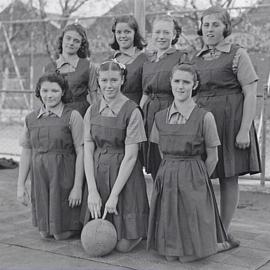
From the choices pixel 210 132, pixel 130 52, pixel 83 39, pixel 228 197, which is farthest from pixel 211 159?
pixel 83 39

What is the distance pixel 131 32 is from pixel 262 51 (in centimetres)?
518

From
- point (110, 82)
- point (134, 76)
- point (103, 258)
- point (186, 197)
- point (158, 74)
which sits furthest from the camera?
point (134, 76)

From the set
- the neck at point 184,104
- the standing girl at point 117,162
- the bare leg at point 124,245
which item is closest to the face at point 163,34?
the standing girl at point 117,162

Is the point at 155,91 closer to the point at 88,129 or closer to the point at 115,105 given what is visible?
the point at 115,105

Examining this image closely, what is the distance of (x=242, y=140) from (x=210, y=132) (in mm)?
393

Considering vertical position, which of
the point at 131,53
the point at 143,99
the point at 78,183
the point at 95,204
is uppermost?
the point at 131,53

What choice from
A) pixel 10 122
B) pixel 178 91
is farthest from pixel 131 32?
pixel 10 122

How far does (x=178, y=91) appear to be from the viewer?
13.7ft

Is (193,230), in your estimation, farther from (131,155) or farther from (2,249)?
(2,249)

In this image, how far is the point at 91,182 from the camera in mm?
4480

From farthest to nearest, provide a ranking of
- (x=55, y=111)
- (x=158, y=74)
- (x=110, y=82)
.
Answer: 1. (x=55, y=111)
2. (x=158, y=74)
3. (x=110, y=82)

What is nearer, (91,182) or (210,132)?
(210,132)

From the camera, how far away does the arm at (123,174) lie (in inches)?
171

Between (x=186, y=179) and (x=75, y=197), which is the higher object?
(x=186, y=179)
